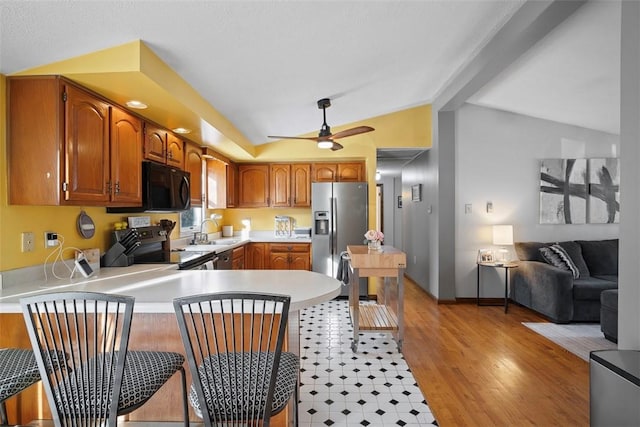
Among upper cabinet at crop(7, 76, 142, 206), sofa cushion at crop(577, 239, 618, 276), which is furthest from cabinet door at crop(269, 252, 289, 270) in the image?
sofa cushion at crop(577, 239, 618, 276)

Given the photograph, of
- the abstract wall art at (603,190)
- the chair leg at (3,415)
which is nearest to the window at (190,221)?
the chair leg at (3,415)

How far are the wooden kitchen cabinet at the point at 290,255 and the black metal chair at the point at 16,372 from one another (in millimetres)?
3478

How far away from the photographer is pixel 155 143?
2943 millimetres

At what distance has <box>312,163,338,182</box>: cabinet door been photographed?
5.17m

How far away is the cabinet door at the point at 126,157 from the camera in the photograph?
7.84 ft

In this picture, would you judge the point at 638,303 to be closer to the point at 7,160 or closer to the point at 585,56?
the point at 585,56

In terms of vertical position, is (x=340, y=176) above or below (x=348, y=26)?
below

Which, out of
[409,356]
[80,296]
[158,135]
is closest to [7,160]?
[158,135]

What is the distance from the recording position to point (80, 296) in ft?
3.87

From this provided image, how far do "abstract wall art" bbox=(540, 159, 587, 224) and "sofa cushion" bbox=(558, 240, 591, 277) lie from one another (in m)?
0.36

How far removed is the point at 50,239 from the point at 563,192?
5.66 metres

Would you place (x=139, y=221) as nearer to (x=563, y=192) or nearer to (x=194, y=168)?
(x=194, y=168)

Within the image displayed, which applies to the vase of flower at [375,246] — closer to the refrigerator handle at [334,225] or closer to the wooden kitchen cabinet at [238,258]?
the refrigerator handle at [334,225]

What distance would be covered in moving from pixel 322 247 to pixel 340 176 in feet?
3.80
